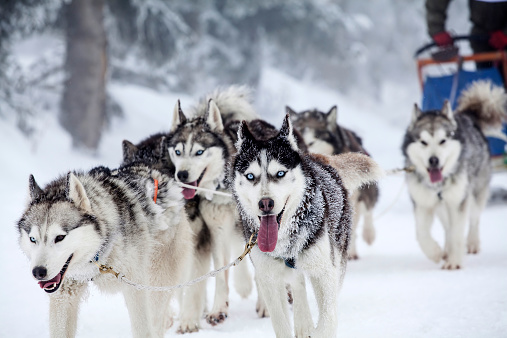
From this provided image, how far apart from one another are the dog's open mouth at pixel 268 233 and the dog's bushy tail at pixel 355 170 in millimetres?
893

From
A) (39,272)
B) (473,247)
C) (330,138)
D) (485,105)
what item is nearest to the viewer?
(39,272)

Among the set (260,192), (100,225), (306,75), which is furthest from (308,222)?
(306,75)

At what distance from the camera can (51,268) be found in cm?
235

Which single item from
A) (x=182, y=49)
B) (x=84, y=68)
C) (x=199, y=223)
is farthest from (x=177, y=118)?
(x=182, y=49)

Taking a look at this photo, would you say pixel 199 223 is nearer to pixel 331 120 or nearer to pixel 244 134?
pixel 244 134

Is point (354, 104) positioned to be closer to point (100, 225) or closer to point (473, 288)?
point (473, 288)

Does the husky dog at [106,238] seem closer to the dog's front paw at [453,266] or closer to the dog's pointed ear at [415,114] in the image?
the dog's front paw at [453,266]

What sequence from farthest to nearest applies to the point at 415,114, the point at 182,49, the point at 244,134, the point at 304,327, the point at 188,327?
the point at 182,49 < the point at 415,114 < the point at 188,327 < the point at 304,327 < the point at 244,134

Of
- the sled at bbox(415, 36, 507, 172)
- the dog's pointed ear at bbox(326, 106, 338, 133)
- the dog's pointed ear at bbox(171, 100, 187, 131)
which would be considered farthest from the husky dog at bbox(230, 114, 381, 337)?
the sled at bbox(415, 36, 507, 172)

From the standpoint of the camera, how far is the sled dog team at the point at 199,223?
2.57 meters

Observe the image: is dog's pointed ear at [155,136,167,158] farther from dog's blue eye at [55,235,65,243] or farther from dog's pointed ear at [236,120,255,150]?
dog's blue eye at [55,235,65,243]

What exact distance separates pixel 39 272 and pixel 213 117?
6.72ft

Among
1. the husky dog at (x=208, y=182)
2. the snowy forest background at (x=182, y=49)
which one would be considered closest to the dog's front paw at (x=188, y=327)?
the husky dog at (x=208, y=182)

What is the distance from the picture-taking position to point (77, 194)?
103 inches
